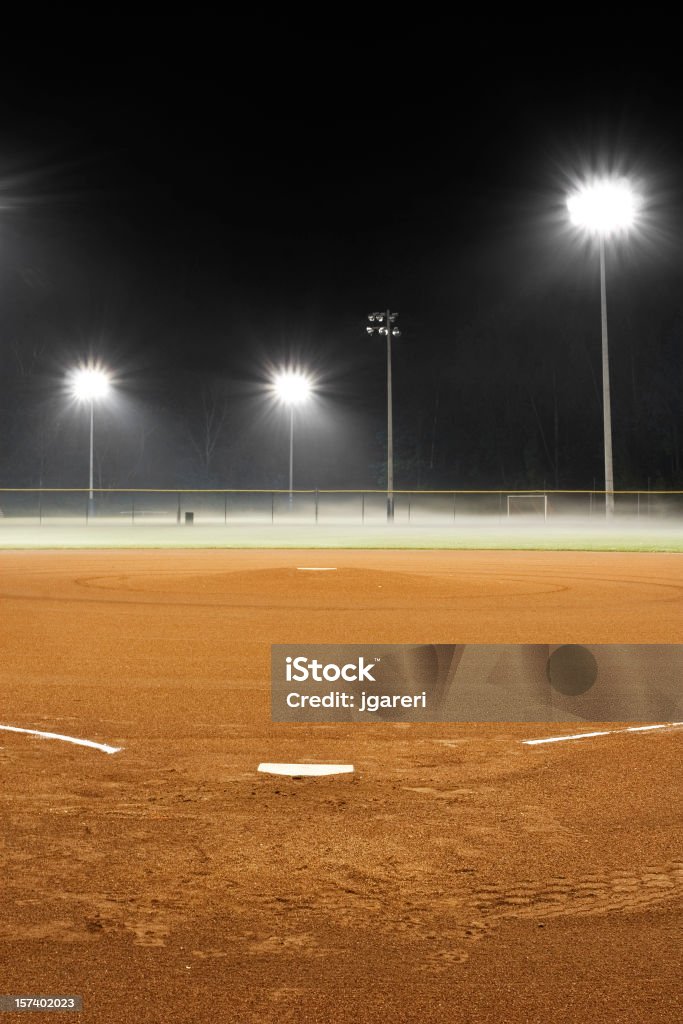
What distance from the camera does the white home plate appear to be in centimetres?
554

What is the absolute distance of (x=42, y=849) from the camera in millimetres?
4180

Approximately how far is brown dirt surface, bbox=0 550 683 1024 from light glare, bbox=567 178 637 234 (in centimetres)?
2474

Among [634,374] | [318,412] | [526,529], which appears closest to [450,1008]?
[526,529]

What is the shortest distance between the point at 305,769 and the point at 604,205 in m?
27.7

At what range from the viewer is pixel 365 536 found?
35781 millimetres

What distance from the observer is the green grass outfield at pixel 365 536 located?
97.0 ft

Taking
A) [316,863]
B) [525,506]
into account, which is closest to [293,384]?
[525,506]

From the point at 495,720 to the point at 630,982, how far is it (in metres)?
3.92

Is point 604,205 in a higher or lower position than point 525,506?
higher

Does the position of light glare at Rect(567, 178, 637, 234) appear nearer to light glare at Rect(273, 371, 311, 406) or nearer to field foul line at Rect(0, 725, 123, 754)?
light glare at Rect(273, 371, 311, 406)

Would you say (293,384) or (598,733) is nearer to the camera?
(598,733)

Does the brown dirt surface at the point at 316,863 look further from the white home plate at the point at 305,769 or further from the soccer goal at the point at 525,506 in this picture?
the soccer goal at the point at 525,506

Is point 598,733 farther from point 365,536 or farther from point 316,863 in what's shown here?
point 365,536

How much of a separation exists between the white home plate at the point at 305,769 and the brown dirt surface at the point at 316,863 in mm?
140
